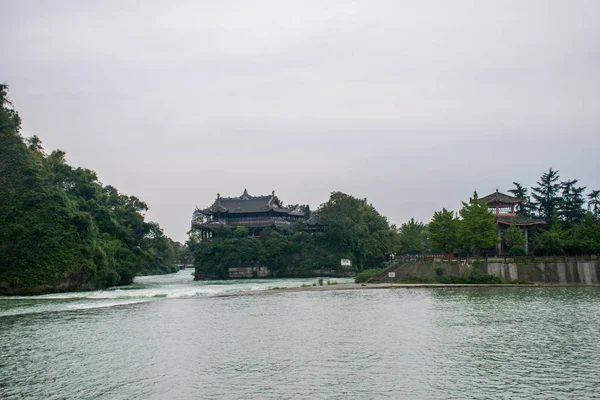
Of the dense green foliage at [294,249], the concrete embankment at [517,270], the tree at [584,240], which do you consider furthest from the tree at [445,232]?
the dense green foliage at [294,249]

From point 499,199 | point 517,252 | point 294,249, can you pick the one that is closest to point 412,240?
point 294,249

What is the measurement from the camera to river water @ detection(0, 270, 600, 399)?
1462 cm

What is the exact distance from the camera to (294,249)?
266 ft

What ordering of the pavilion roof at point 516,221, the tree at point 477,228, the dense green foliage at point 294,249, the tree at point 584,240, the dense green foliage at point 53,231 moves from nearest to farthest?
1. the dense green foliage at point 53,231
2. the tree at point 584,240
3. the tree at point 477,228
4. the pavilion roof at point 516,221
5. the dense green foliage at point 294,249

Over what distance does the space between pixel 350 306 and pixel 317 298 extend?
6147 millimetres

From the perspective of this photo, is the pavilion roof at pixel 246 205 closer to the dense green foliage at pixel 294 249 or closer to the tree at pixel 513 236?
the dense green foliage at pixel 294 249

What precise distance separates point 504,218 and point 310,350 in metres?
41.5

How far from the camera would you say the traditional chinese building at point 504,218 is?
54.0m

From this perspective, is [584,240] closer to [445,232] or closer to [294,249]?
[445,232]

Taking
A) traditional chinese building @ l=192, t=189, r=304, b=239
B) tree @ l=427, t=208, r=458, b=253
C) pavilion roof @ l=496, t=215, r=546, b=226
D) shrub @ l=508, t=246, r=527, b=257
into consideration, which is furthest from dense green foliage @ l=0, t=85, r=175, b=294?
pavilion roof @ l=496, t=215, r=546, b=226

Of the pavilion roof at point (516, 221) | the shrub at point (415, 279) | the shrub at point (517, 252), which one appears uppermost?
the pavilion roof at point (516, 221)

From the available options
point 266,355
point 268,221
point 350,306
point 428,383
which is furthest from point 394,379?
point 268,221

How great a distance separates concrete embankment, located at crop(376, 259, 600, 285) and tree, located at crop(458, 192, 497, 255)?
3517mm

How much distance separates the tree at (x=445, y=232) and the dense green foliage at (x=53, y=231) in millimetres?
32770
